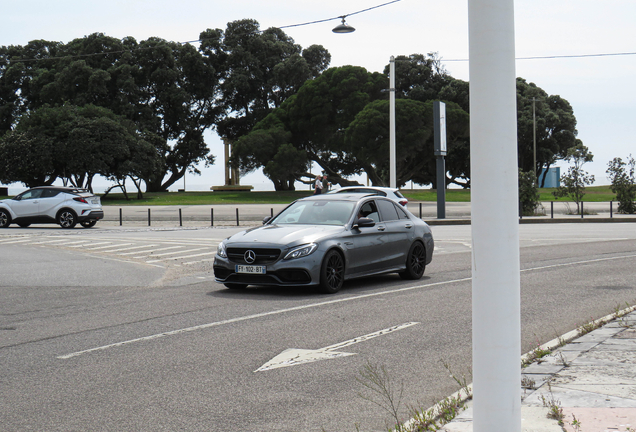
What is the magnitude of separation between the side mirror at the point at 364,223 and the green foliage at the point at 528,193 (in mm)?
24412

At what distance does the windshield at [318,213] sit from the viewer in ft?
Answer: 37.7

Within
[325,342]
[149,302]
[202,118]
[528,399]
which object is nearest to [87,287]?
[149,302]

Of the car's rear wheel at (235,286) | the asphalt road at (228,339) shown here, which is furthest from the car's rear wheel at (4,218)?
the car's rear wheel at (235,286)

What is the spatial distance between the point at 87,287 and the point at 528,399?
28.3ft

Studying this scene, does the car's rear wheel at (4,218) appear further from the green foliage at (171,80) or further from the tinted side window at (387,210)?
the green foliage at (171,80)

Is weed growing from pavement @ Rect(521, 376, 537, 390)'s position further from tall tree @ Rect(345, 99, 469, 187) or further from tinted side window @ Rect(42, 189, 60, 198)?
tall tree @ Rect(345, 99, 469, 187)

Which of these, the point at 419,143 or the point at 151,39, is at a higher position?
the point at 151,39

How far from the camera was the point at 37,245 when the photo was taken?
20.5m

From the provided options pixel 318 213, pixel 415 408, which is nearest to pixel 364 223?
pixel 318 213

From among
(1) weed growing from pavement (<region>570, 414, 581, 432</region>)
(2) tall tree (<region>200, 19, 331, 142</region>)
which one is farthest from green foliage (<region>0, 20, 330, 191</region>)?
(1) weed growing from pavement (<region>570, 414, 581, 432</region>)

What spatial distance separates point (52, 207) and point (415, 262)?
20.1 metres

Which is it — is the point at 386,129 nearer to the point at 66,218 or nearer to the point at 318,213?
the point at 66,218

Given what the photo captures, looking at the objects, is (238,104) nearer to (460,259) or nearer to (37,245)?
(37,245)

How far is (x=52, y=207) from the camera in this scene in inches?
1112
